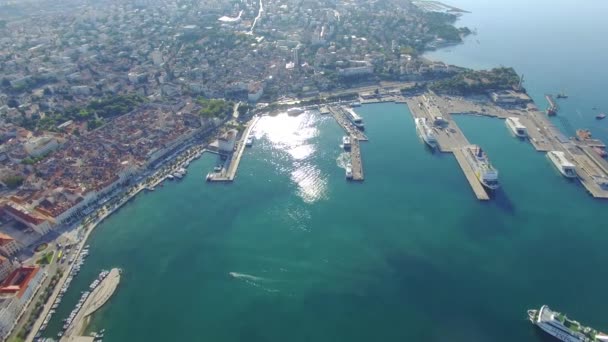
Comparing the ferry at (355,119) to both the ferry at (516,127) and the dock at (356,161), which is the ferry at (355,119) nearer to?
the dock at (356,161)

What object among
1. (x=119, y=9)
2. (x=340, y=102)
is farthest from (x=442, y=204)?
(x=119, y=9)

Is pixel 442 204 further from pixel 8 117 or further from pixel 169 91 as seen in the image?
pixel 8 117

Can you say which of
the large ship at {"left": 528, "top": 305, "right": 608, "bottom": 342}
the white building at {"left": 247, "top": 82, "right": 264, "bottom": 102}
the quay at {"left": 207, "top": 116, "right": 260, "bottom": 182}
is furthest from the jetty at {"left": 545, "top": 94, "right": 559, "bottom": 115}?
the white building at {"left": 247, "top": 82, "right": 264, "bottom": 102}

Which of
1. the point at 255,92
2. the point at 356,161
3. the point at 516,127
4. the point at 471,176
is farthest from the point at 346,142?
the point at 516,127

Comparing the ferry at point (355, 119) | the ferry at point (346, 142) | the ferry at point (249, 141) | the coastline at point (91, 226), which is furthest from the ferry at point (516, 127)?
the coastline at point (91, 226)

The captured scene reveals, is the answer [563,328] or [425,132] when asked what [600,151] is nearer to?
[425,132]
